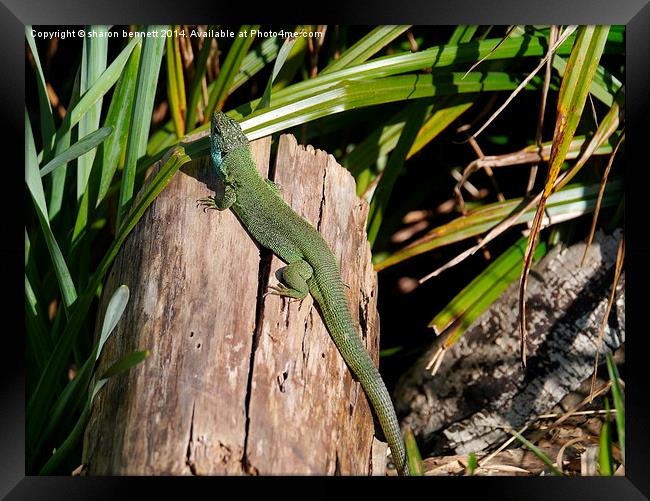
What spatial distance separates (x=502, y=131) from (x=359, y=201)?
79 centimetres

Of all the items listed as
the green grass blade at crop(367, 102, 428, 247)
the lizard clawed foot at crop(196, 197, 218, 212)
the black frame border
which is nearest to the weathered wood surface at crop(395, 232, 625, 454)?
the black frame border

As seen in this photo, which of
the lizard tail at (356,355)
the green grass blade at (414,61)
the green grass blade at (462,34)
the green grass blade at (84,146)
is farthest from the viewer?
the green grass blade at (462,34)

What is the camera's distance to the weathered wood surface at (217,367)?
143cm

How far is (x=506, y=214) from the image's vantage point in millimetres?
2244

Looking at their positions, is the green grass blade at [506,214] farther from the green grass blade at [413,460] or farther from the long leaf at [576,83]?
the green grass blade at [413,460]

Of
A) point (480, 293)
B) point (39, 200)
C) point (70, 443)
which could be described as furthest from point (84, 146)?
point (480, 293)

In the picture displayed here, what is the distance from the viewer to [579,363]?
7.78 ft

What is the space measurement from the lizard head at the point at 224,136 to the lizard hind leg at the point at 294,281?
465mm

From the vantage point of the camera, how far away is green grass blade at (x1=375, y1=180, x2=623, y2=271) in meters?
2.23

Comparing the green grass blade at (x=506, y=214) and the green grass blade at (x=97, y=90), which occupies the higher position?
the green grass blade at (x=97, y=90)

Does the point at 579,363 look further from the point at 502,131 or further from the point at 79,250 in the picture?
the point at 79,250

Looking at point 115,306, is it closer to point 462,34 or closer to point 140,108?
point 140,108
